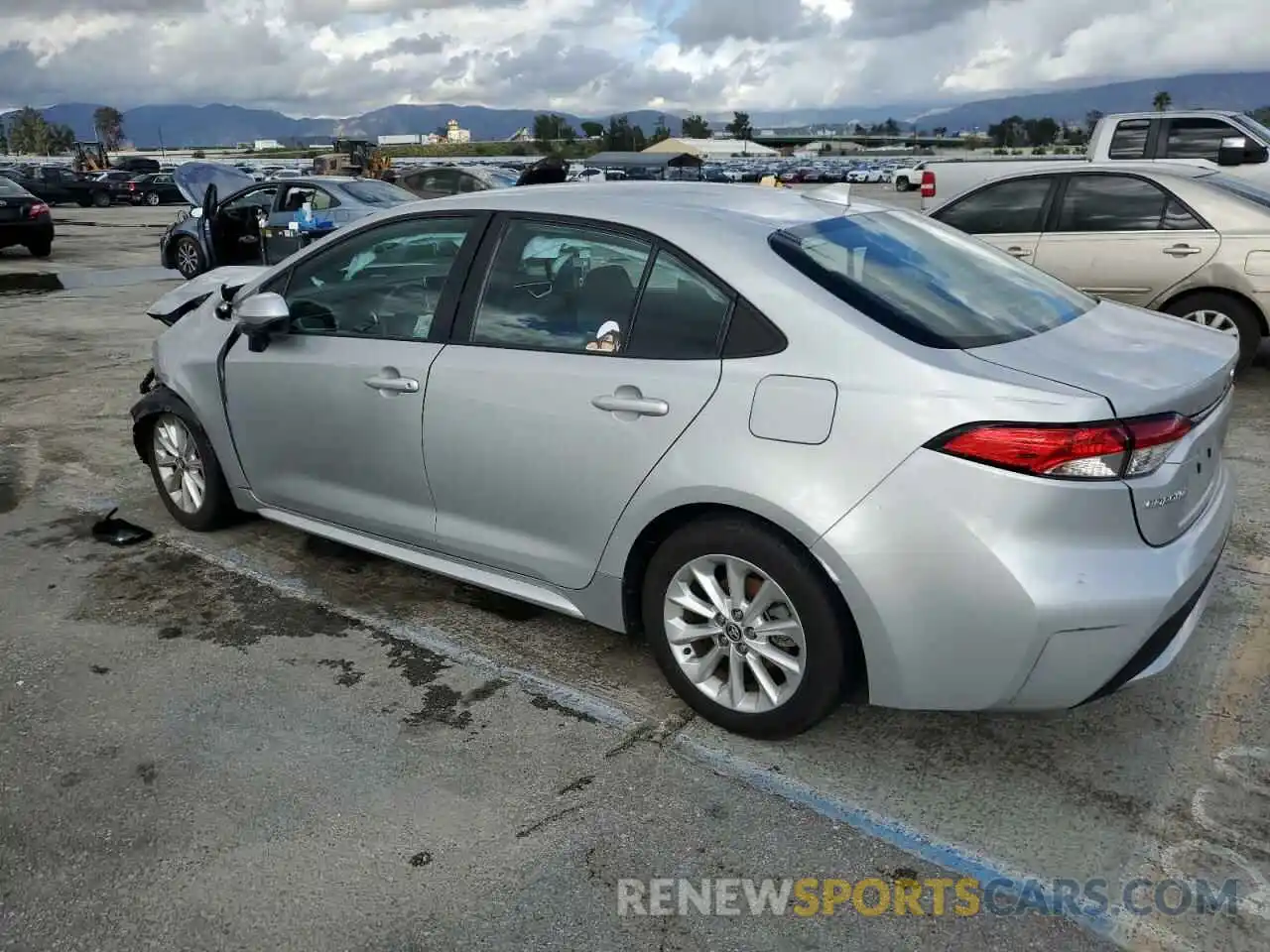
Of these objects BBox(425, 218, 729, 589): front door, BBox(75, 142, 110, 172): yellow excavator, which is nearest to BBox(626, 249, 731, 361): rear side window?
BBox(425, 218, 729, 589): front door

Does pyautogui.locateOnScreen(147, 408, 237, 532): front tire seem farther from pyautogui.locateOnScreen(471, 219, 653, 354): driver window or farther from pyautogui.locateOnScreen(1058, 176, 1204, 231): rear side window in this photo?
pyautogui.locateOnScreen(1058, 176, 1204, 231): rear side window

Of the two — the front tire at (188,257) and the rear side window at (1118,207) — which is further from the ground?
the rear side window at (1118,207)

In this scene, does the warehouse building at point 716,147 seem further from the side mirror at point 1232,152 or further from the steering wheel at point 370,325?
the steering wheel at point 370,325

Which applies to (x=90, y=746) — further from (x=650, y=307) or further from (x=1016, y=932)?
(x=1016, y=932)

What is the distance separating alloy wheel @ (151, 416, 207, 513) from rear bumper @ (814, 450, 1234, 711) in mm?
3230

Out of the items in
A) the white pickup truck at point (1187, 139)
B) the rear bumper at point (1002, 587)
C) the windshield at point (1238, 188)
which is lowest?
the rear bumper at point (1002, 587)

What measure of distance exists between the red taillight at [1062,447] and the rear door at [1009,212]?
17.6ft

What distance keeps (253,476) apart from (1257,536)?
4354 mm

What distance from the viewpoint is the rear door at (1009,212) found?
7.53m

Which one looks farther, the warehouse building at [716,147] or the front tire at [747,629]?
the warehouse building at [716,147]

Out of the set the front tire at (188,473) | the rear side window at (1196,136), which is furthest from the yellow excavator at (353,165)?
the front tire at (188,473)

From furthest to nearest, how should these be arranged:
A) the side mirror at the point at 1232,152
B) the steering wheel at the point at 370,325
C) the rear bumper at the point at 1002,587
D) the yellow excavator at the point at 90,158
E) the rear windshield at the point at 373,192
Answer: the yellow excavator at the point at 90,158, the rear windshield at the point at 373,192, the side mirror at the point at 1232,152, the steering wheel at the point at 370,325, the rear bumper at the point at 1002,587

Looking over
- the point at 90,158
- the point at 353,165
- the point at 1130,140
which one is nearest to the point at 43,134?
the point at 90,158

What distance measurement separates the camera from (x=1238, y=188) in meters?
7.16
